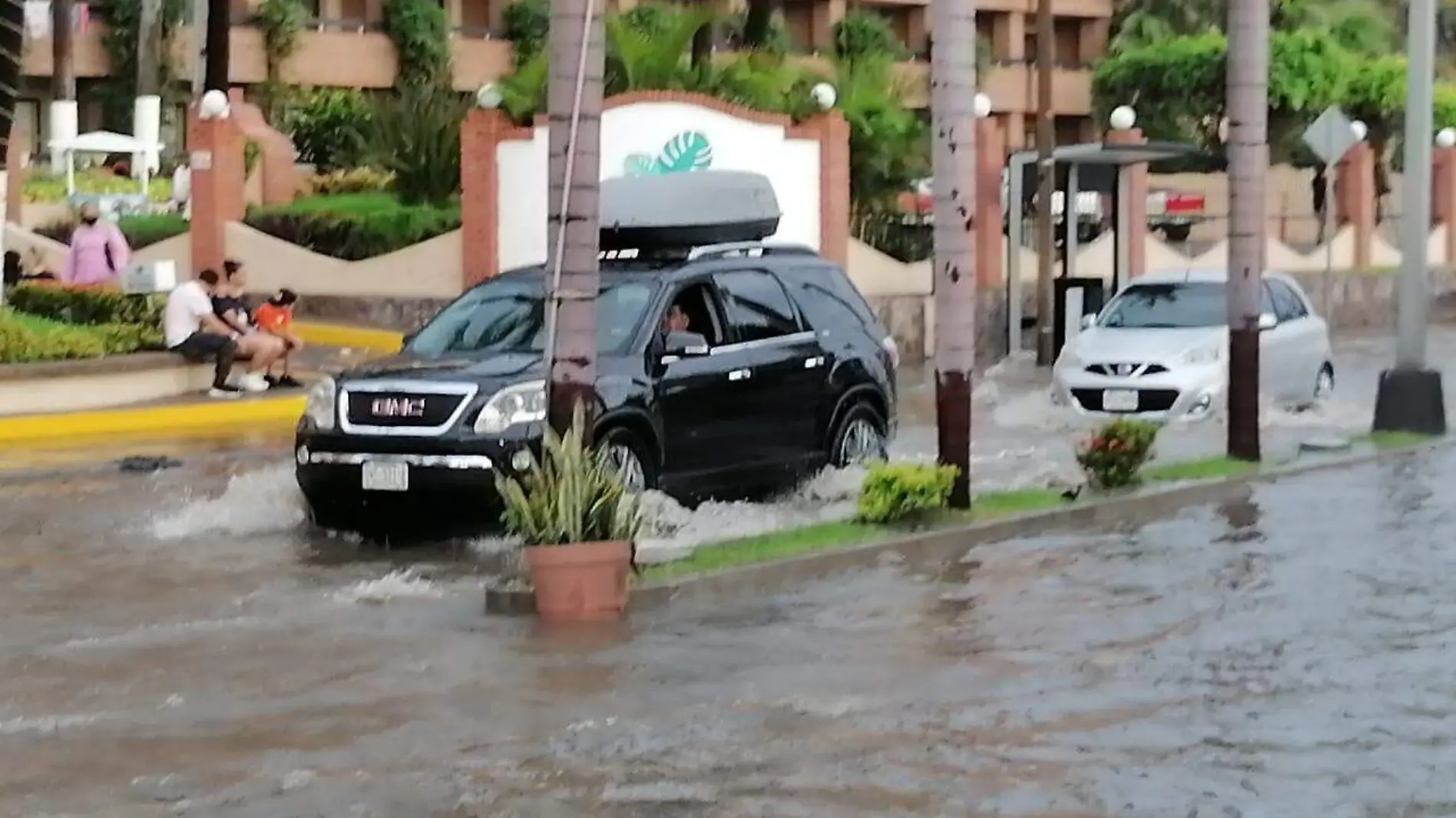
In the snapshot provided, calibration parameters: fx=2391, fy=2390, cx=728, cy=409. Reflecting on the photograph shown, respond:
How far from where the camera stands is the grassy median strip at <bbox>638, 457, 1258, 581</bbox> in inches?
475

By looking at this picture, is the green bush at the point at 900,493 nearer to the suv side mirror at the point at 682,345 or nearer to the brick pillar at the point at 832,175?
the suv side mirror at the point at 682,345

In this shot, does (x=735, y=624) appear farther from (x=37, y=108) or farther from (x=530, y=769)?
(x=37, y=108)

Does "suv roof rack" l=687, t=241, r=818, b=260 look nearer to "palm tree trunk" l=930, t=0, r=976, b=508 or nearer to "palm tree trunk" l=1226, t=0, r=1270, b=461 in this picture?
"palm tree trunk" l=930, t=0, r=976, b=508

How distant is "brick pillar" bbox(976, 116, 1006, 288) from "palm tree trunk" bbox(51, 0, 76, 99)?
22.0 meters

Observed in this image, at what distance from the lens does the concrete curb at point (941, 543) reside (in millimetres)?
11641

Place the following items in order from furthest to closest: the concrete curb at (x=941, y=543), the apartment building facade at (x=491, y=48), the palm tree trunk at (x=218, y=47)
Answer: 1. the apartment building facade at (x=491, y=48)
2. the palm tree trunk at (x=218, y=47)
3. the concrete curb at (x=941, y=543)

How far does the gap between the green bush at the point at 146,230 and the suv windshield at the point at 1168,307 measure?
14835 millimetres

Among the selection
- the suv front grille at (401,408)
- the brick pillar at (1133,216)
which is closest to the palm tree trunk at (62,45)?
the brick pillar at (1133,216)

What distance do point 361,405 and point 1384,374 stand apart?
969 centimetres

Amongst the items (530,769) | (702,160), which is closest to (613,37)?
(702,160)

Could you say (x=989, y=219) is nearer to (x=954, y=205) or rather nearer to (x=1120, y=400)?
(x=1120, y=400)

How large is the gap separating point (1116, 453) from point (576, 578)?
5097 millimetres

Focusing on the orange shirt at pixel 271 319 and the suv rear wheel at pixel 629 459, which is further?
the orange shirt at pixel 271 319

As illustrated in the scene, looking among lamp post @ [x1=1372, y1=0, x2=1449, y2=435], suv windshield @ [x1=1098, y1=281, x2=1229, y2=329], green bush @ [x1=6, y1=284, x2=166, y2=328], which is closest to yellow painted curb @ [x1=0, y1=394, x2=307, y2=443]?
green bush @ [x1=6, y1=284, x2=166, y2=328]
